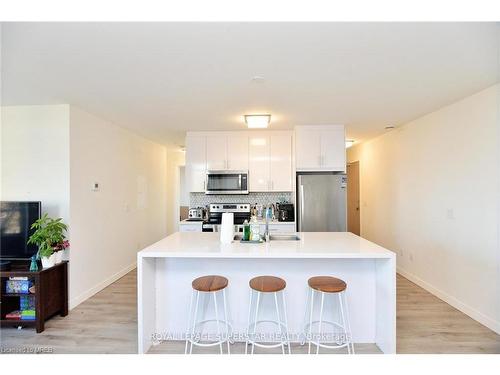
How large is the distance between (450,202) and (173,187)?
525 centimetres

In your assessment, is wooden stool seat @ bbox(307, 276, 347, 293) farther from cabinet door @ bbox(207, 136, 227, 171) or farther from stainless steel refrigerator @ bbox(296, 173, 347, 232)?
cabinet door @ bbox(207, 136, 227, 171)

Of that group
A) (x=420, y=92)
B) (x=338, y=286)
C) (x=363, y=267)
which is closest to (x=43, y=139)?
(x=338, y=286)

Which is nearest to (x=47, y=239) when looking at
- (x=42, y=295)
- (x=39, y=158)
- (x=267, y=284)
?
(x=42, y=295)

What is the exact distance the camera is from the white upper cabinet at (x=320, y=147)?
421cm

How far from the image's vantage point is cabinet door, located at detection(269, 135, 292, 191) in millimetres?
4453

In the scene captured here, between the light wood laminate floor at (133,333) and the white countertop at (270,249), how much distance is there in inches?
33.1

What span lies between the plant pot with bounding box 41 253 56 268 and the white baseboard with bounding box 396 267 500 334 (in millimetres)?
4270

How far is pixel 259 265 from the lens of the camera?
2361mm

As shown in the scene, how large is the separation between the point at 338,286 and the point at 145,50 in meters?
2.14

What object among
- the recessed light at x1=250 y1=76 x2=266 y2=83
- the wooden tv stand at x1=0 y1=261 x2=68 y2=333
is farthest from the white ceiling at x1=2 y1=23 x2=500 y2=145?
the wooden tv stand at x1=0 y1=261 x2=68 y2=333
